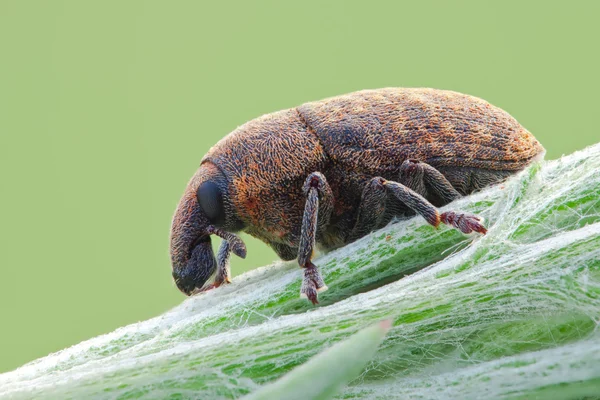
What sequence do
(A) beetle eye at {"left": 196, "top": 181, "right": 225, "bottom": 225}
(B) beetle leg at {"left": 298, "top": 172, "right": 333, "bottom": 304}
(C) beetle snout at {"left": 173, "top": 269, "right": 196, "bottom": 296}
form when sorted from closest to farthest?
1. (B) beetle leg at {"left": 298, "top": 172, "right": 333, "bottom": 304}
2. (C) beetle snout at {"left": 173, "top": 269, "right": 196, "bottom": 296}
3. (A) beetle eye at {"left": 196, "top": 181, "right": 225, "bottom": 225}

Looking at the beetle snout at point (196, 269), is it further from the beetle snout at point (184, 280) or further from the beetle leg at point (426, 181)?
the beetle leg at point (426, 181)

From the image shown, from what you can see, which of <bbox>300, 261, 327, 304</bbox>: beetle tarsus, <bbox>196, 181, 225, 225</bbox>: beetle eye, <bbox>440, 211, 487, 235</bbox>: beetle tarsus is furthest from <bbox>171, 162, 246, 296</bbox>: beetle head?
<bbox>440, 211, 487, 235</bbox>: beetle tarsus

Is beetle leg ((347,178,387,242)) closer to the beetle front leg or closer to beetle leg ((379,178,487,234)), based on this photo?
beetle leg ((379,178,487,234))

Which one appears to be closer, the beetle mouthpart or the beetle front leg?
the beetle mouthpart

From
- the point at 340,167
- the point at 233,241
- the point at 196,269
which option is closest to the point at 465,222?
the point at 233,241

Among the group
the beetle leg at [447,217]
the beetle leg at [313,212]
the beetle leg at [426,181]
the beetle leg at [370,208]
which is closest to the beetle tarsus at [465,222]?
the beetle leg at [447,217]

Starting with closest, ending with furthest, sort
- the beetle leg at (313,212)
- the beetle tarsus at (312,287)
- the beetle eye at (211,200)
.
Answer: the beetle tarsus at (312,287) → the beetle leg at (313,212) → the beetle eye at (211,200)
